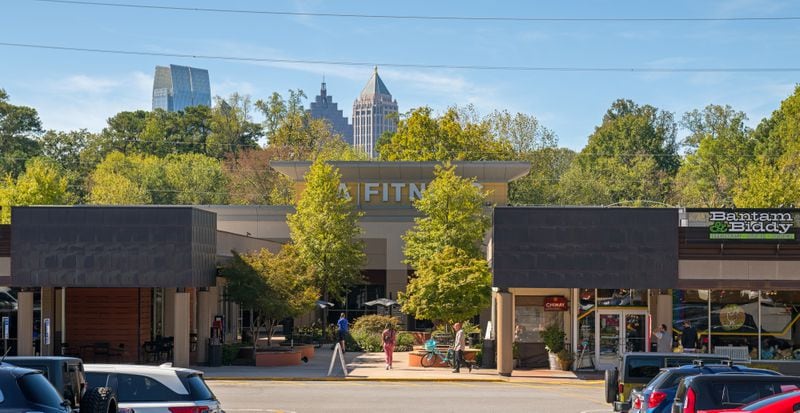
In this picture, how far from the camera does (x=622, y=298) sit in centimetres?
4231

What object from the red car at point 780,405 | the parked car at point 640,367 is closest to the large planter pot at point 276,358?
the parked car at point 640,367

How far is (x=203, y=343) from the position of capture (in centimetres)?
4547

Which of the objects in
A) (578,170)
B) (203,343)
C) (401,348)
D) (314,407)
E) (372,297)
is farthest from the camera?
(578,170)

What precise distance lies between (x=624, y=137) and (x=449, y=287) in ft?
322

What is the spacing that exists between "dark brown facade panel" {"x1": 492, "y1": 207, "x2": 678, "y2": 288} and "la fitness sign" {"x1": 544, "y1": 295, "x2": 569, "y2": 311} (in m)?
3.98

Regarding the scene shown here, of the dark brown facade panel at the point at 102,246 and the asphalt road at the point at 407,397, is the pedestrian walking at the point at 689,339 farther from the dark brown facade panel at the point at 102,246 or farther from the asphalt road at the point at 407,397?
the dark brown facade panel at the point at 102,246

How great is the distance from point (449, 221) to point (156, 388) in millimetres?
40776

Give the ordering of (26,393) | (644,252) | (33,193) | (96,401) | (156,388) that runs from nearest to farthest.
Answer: (26,393)
(96,401)
(156,388)
(644,252)
(33,193)

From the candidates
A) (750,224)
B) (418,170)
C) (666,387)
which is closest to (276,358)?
(750,224)

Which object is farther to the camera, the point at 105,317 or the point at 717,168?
the point at 717,168

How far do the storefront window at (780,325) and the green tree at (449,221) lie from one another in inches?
700

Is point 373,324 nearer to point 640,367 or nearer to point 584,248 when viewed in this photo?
point 584,248

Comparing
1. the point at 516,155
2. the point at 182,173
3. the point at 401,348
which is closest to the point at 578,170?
the point at 516,155

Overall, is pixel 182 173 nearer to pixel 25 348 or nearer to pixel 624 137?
pixel 624 137
